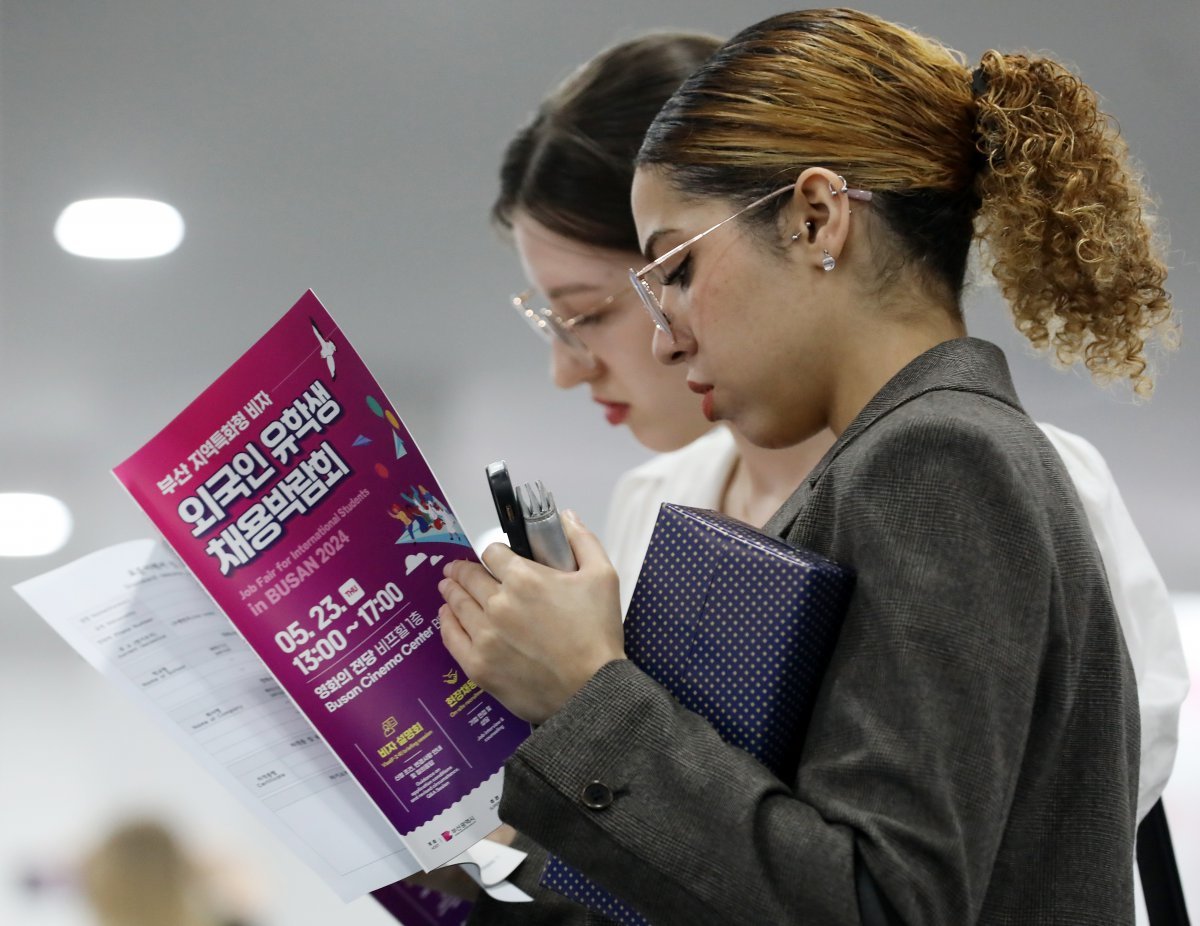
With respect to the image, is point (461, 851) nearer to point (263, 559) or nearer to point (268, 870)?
point (263, 559)

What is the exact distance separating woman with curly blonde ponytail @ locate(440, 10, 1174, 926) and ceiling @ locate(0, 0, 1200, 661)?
4.00 feet

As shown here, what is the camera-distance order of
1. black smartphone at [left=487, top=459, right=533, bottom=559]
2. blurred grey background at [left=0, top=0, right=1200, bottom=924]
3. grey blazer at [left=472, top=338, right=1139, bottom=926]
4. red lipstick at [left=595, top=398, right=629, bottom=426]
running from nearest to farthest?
grey blazer at [left=472, top=338, right=1139, bottom=926] → black smartphone at [left=487, top=459, right=533, bottom=559] → red lipstick at [left=595, top=398, right=629, bottom=426] → blurred grey background at [left=0, top=0, right=1200, bottom=924]

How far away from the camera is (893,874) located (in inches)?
26.9

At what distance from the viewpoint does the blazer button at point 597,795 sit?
0.75 m

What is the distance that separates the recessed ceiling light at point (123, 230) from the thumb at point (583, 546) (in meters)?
1.52

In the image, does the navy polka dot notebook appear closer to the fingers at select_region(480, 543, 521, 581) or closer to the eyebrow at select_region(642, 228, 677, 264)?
the fingers at select_region(480, 543, 521, 581)

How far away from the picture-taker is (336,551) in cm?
91

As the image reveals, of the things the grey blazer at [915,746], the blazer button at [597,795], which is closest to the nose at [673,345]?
the grey blazer at [915,746]

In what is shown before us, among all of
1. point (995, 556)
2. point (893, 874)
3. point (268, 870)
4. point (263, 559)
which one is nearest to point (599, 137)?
point (263, 559)

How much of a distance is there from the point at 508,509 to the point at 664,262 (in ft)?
0.82

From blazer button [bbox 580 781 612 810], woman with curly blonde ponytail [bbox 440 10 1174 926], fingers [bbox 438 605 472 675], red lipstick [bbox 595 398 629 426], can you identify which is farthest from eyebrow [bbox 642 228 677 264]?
red lipstick [bbox 595 398 629 426]

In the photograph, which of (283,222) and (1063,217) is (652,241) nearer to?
(1063,217)

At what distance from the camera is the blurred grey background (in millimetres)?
2133

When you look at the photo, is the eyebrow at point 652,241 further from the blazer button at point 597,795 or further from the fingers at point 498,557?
the blazer button at point 597,795
